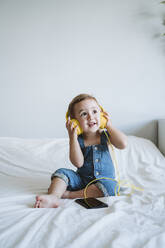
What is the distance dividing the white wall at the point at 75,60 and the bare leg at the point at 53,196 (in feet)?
2.93

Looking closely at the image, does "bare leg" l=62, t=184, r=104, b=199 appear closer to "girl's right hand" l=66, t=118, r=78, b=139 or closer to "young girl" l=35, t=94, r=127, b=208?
→ "young girl" l=35, t=94, r=127, b=208

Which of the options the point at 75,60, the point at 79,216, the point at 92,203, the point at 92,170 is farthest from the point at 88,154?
the point at 75,60

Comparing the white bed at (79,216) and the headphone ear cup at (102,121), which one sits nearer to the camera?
the white bed at (79,216)

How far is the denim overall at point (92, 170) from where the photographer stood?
1.00 m

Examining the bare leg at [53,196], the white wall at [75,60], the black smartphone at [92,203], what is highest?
the white wall at [75,60]

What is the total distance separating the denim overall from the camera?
3.27 feet

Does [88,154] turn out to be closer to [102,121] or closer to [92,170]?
[92,170]

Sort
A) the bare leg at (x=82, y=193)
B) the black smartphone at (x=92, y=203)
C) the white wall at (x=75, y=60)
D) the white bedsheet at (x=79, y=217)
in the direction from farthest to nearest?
the white wall at (x=75, y=60), the bare leg at (x=82, y=193), the black smartphone at (x=92, y=203), the white bedsheet at (x=79, y=217)

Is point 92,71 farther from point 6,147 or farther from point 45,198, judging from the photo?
point 45,198

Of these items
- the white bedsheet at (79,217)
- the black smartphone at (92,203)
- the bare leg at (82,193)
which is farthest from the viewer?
the bare leg at (82,193)

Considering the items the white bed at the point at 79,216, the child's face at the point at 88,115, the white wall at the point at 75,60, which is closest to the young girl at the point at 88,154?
the child's face at the point at 88,115

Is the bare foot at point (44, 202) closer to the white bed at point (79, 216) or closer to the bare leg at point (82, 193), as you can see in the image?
the white bed at point (79, 216)

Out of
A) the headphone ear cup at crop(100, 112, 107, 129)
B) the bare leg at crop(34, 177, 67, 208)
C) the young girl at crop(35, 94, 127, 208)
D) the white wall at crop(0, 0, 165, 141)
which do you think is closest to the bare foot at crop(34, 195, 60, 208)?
the bare leg at crop(34, 177, 67, 208)

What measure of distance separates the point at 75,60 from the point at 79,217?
1.38m
